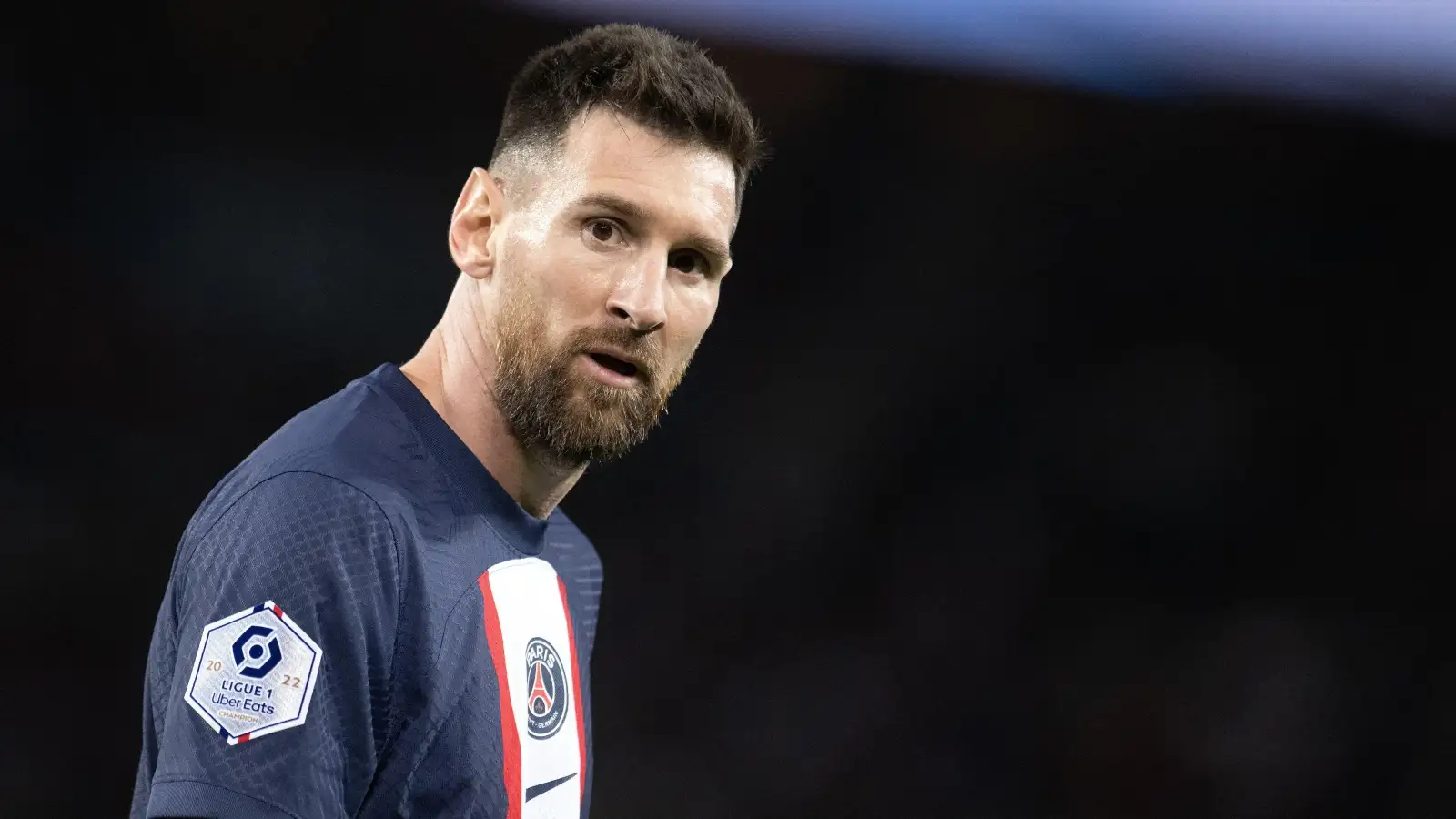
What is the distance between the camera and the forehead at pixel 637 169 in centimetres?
152

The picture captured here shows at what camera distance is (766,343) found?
3828 millimetres

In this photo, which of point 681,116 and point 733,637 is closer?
point 681,116

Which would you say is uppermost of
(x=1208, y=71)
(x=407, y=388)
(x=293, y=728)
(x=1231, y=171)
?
(x=1208, y=71)

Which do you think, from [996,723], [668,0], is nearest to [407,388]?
[668,0]

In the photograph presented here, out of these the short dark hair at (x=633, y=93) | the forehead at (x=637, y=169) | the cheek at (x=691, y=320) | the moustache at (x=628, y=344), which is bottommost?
the moustache at (x=628, y=344)

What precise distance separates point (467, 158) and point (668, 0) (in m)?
0.72

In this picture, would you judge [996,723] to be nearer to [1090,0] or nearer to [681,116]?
[1090,0]

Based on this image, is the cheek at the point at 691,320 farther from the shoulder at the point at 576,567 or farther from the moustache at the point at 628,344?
the shoulder at the point at 576,567

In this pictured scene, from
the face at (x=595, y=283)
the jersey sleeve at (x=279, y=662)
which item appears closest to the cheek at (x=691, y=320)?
the face at (x=595, y=283)

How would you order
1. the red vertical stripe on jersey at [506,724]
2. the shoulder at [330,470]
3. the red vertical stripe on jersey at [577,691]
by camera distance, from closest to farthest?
the shoulder at [330,470] → the red vertical stripe on jersey at [506,724] → the red vertical stripe on jersey at [577,691]

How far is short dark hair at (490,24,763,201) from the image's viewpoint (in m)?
1.55

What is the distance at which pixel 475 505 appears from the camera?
1.52 m

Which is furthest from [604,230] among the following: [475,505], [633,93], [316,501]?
[316,501]

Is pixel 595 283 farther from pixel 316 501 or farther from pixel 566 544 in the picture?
pixel 566 544
